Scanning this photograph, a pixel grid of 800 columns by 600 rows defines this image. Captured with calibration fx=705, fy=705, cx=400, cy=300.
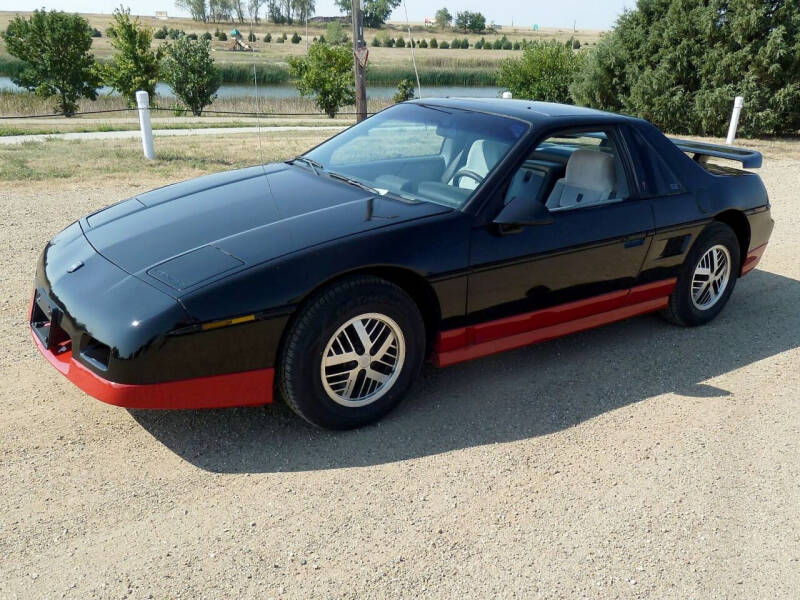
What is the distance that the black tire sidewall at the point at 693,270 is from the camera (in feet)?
15.8

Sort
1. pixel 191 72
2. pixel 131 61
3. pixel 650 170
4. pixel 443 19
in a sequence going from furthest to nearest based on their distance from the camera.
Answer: pixel 443 19 < pixel 131 61 < pixel 191 72 < pixel 650 170

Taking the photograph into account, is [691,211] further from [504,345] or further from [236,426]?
[236,426]

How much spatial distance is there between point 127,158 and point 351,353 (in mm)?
9010

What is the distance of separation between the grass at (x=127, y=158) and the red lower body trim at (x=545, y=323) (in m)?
7.06

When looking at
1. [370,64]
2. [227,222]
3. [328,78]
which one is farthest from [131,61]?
[227,222]

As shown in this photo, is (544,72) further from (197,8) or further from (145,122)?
(197,8)

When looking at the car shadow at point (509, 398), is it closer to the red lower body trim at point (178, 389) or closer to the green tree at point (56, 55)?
the red lower body trim at point (178, 389)

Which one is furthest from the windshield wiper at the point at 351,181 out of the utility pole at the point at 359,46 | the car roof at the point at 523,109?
the utility pole at the point at 359,46

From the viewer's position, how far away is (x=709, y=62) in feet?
53.9

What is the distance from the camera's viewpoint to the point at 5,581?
246cm

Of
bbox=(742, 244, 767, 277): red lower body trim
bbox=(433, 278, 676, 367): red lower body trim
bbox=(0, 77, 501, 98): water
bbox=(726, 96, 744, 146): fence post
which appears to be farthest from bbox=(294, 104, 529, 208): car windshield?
bbox=(0, 77, 501, 98): water

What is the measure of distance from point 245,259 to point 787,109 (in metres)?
16.8

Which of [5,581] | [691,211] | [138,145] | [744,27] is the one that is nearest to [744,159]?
[691,211]

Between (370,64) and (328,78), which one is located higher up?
(328,78)
